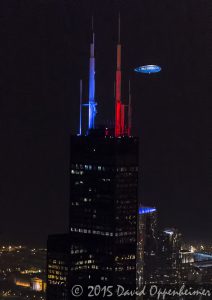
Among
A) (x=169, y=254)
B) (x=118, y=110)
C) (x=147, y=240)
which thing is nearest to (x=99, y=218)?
(x=118, y=110)

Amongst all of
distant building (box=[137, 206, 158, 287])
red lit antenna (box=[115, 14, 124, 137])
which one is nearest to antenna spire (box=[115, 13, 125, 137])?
red lit antenna (box=[115, 14, 124, 137])

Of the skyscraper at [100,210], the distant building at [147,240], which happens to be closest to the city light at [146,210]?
the distant building at [147,240]

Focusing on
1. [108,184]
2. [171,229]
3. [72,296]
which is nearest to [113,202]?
[108,184]

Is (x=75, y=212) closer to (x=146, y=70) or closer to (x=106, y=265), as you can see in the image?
(x=106, y=265)

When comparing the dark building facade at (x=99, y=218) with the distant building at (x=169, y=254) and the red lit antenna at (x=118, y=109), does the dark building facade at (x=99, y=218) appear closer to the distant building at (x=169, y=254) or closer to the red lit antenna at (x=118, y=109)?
the red lit antenna at (x=118, y=109)

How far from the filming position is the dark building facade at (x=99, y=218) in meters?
30.5

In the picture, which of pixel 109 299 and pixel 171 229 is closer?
pixel 109 299

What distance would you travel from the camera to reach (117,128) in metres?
31.8

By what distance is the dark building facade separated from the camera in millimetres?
30484

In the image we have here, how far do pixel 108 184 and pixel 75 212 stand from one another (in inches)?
68.5

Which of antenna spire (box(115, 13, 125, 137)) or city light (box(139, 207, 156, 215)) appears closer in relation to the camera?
antenna spire (box(115, 13, 125, 137))

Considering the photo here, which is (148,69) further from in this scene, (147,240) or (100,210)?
(147,240)

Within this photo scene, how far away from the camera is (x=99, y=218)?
32250mm

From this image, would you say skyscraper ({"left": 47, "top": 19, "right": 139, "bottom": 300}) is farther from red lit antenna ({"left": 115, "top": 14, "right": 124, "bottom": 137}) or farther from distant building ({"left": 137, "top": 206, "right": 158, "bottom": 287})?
distant building ({"left": 137, "top": 206, "right": 158, "bottom": 287})
